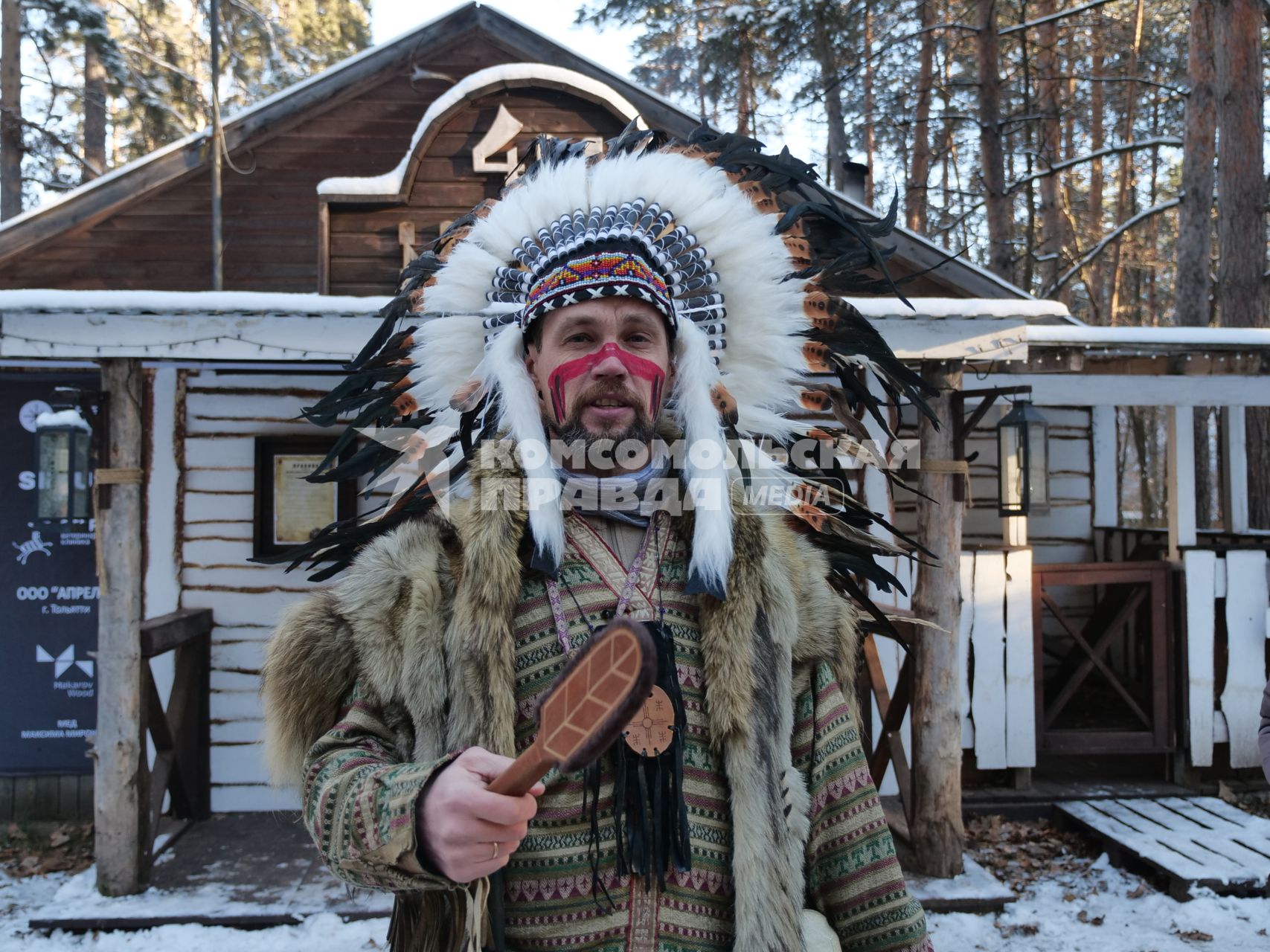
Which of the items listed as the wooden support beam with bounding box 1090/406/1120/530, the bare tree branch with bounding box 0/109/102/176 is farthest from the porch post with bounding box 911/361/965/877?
the bare tree branch with bounding box 0/109/102/176

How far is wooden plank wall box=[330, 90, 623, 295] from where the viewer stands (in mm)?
6035

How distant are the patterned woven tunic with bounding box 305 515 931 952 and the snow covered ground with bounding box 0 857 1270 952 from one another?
3.05 m

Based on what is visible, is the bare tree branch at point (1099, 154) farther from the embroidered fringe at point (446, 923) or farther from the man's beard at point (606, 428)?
the embroidered fringe at point (446, 923)

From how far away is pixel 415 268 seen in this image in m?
2.32

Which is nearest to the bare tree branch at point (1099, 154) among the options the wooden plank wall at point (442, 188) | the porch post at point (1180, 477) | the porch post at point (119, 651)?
the porch post at point (1180, 477)

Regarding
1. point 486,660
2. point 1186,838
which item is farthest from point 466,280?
point 1186,838

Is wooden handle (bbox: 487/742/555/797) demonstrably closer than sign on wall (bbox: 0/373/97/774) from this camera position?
Yes

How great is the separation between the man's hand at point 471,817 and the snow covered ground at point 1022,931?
139 inches

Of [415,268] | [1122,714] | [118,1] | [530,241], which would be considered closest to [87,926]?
[415,268]

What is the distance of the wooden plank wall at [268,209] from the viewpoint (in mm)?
6738

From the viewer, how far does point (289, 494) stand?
5.92 meters

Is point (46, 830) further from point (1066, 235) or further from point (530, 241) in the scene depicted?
point (1066, 235)

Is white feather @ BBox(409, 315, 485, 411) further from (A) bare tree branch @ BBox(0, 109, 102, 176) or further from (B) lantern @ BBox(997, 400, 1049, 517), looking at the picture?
(A) bare tree branch @ BBox(0, 109, 102, 176)

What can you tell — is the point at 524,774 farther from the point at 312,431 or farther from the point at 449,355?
the point at 312,431
